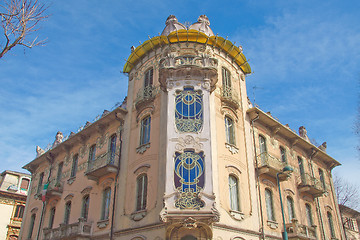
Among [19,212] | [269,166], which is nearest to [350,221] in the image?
[269,166]

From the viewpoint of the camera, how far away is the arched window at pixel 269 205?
2143cm

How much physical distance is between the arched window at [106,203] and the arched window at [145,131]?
4.03m

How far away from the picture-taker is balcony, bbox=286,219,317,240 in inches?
824

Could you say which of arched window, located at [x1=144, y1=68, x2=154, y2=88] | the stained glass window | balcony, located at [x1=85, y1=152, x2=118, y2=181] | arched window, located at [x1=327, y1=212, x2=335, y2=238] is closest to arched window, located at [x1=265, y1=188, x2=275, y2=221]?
the stained glass window

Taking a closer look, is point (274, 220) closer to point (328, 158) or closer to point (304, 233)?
point (304, 233)

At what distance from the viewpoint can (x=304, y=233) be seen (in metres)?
21.7

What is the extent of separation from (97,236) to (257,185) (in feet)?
34.0

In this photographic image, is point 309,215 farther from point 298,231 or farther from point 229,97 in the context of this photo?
point 229,97

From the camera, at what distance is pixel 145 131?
21.5 m

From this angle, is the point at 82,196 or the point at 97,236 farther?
the point at 82,196

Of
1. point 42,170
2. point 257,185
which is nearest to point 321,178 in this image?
point 257,185

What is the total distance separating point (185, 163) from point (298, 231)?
9.09 meters

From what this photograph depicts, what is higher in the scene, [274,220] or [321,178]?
[321,178]

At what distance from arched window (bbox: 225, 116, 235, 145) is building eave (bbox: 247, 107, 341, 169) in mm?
2359
